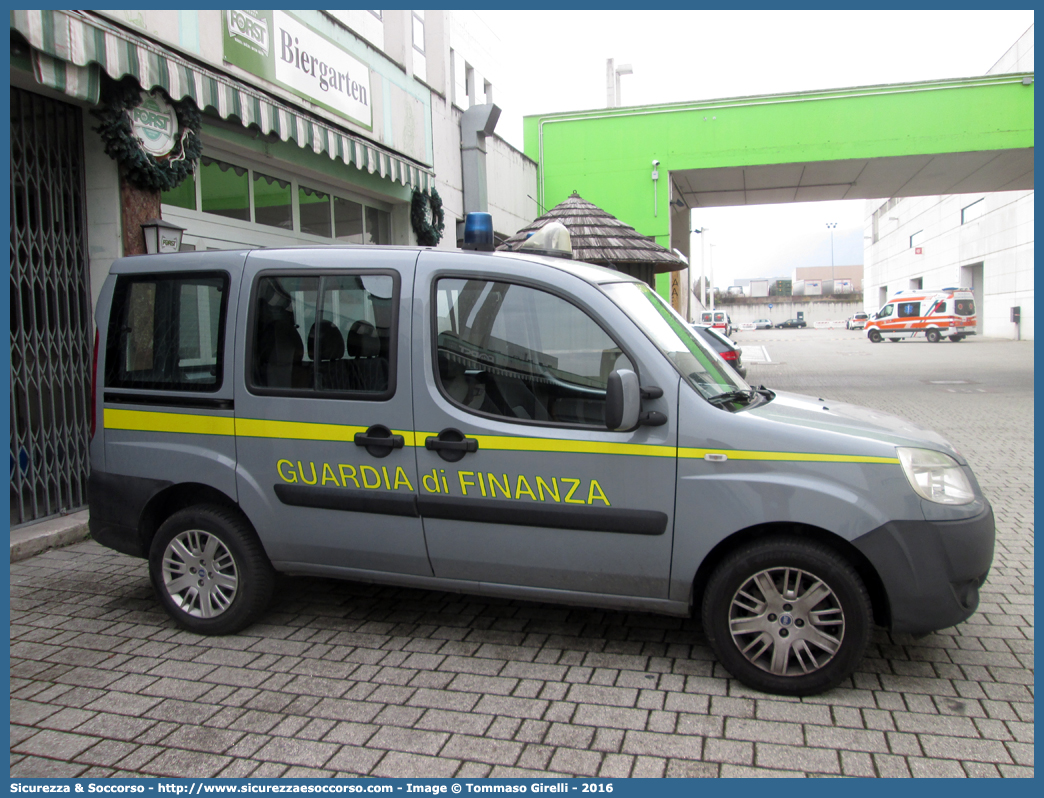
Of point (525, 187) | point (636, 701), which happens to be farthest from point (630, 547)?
point (525, 187)

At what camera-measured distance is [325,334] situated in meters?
3.92

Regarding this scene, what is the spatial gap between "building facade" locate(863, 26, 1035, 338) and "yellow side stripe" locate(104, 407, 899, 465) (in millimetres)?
32646

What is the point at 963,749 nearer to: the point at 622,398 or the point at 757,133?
the point at 622,398

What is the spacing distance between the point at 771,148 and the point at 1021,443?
9.37 meters

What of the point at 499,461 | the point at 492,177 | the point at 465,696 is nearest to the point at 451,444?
the point at 499,461

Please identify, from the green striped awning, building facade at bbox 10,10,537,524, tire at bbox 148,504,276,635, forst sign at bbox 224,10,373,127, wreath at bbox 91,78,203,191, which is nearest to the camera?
tire at bbox 148,504,276,635

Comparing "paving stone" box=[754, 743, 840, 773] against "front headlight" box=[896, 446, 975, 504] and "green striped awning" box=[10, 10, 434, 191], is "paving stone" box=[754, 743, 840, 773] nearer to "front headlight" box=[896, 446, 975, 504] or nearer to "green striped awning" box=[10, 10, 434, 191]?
"front headlight" box=[896, 446, 975, 504]

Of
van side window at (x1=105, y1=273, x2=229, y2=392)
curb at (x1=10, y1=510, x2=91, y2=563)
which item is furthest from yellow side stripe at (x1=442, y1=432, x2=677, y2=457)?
curb at (x1=10, y1=510, x2=91, y2=563)

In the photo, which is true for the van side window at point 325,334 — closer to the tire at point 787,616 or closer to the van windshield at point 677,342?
the van windshield at point 677,342

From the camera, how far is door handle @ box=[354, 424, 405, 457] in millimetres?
3758

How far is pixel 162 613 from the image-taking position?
452 cm

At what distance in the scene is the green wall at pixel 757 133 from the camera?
52.6ft

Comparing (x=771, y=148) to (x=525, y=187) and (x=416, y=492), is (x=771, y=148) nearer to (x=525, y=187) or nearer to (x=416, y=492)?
(x=525, y=187)

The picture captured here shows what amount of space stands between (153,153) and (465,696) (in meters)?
5.20
